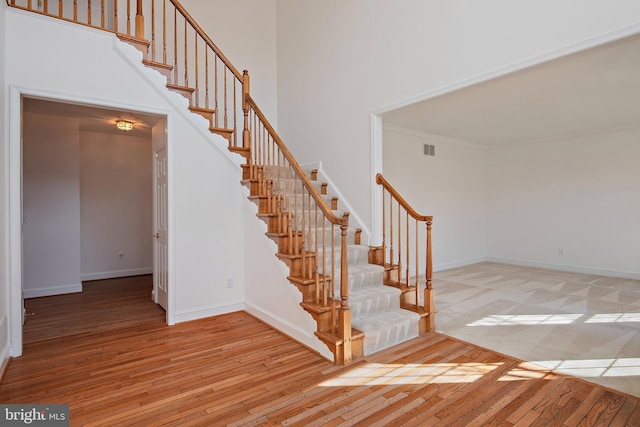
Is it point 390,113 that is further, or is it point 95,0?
point 95,0

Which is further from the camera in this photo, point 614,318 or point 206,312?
point 206,312

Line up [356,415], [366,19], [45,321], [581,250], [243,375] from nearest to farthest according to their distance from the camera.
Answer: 1. [356,415]
2. [243,375]
3. [45,321]
4. [366,19]
5. [581,250]

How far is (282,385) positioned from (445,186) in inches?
207

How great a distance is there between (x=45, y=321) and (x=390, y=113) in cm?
463

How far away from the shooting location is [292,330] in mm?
3250

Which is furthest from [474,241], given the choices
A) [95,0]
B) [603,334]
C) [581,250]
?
[95,0]

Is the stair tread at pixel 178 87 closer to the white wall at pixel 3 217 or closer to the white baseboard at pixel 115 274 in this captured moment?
the white wall at pixel 3 217

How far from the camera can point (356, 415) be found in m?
2.03

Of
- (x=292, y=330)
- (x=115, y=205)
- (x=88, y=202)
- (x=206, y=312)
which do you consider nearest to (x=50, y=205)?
(x=88, y=202)

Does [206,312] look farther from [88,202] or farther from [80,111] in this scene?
[88,202]

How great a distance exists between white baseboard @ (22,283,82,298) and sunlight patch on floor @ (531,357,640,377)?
19.9ft

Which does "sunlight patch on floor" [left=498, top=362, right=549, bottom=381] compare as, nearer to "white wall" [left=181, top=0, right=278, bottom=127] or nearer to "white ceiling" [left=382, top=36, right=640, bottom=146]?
"white ceiling" [left=382, top=36, right=640, bottom=146]

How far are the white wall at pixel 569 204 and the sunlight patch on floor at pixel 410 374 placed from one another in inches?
193

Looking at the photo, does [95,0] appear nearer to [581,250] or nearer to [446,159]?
[446,159]
